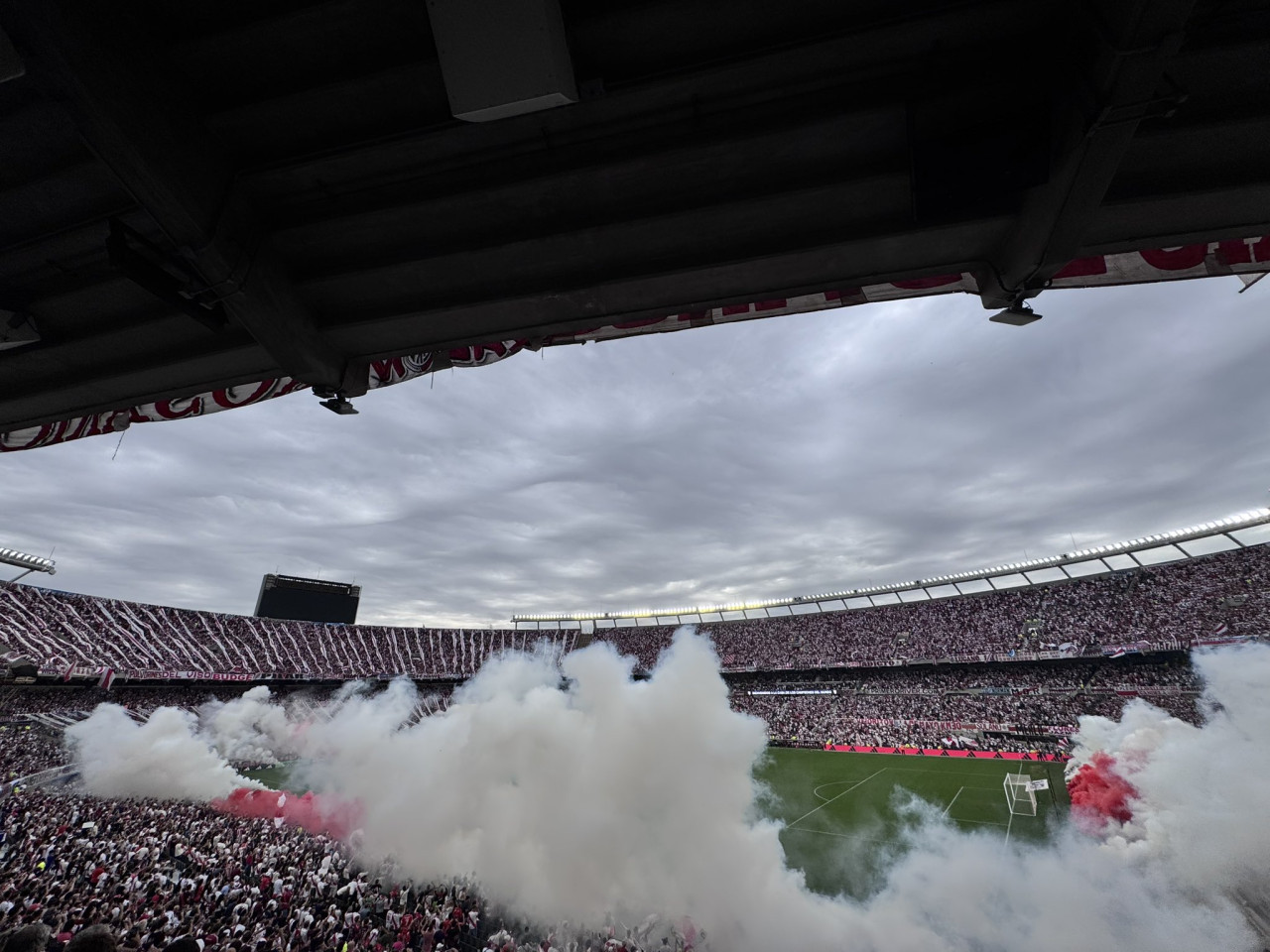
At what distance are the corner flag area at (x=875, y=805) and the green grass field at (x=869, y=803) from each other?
0.03 meters

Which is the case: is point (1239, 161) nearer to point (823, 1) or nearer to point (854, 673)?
point (823, 1)

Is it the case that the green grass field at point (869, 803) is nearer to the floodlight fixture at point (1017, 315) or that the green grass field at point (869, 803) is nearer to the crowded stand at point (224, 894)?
the crowded stand at point (224, 894)

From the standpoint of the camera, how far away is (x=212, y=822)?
18.6 m

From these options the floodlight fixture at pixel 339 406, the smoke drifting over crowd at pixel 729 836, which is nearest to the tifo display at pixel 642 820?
the smoke drifting over crowd at pixel 729 836

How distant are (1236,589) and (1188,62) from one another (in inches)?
2092

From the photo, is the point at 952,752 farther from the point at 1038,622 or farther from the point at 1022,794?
the point at 1038,622

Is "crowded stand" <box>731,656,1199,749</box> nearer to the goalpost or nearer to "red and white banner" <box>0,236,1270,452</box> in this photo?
the goalpost

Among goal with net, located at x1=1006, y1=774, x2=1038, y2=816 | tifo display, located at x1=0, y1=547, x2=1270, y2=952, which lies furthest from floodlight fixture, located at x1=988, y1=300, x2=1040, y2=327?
goal with net, located at x1=1006, y1=774, x2=1038, y2=816

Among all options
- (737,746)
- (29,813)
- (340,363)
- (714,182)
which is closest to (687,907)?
(737,746)

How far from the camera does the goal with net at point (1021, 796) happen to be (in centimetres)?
1886

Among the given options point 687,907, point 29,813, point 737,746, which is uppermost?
point 737,746

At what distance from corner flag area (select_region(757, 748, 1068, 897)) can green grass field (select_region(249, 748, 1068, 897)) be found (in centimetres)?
3

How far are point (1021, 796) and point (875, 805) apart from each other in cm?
550

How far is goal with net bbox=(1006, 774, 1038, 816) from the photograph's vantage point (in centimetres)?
1886
